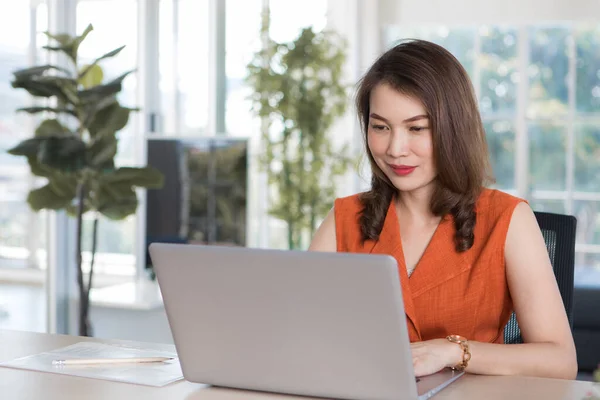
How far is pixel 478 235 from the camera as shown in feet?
6.25

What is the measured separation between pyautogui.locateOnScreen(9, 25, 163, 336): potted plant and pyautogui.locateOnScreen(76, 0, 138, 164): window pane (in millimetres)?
871

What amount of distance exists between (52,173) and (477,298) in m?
2.48

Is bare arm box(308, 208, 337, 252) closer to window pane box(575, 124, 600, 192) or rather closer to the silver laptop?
the silver laptop

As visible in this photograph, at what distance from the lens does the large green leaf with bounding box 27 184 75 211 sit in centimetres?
379

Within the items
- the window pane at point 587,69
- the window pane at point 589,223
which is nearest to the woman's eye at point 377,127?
the window pane at point 589,223

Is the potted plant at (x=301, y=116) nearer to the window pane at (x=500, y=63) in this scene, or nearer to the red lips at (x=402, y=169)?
the window pane at (x=500, y=63)

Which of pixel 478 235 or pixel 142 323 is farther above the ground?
pixel 478 235

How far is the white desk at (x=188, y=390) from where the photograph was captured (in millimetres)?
1385

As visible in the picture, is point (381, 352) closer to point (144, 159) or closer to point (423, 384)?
point (423, 384)

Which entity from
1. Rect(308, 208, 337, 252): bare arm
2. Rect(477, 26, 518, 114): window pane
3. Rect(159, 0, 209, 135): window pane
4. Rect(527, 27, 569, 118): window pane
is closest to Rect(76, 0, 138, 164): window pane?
Rect(159, 0, 209, 135): window pane

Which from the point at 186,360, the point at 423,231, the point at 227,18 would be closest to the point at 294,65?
the point at 227,18

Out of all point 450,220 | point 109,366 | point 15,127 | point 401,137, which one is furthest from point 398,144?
point 15,127

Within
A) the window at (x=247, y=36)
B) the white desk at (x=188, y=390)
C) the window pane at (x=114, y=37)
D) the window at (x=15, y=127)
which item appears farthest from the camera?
the window at (x=247, y=36)

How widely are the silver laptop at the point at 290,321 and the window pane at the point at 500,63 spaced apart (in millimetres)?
4505
